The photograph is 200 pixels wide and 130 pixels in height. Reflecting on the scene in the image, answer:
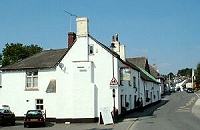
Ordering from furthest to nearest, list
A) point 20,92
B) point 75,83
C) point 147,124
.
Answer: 1. point 20,92
2. point 75,83
3. point 147,124

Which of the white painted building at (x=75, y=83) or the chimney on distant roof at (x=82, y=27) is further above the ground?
the chimney on distant roof at (x=82, y=27)

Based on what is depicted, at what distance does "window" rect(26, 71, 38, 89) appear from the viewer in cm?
4125

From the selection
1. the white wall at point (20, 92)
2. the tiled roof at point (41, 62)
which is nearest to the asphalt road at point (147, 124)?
the white wall at point (20, 92)

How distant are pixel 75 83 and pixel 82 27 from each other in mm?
5365

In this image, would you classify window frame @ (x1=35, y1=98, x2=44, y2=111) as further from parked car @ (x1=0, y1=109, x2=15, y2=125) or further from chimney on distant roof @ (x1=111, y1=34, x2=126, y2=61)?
chimney on distant roof @ (x1=111, y1=34, x2=126, y2=61)

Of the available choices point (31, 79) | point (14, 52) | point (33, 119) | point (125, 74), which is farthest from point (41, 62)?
point (14, 52)

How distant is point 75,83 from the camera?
37.3 metres

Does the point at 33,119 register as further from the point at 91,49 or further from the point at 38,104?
the point at 91,49

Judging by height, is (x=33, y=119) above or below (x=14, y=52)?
below

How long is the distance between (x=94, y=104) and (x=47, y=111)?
207 inches

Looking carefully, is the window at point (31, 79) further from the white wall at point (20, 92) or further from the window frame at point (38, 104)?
the window frame at point (38, 104)

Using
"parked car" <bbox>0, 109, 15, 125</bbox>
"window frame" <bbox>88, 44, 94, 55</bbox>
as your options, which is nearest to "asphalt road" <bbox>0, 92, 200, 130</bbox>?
"parked car" <bbox>0, 109, 15, 125</bbox>

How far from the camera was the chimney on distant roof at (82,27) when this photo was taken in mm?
38312

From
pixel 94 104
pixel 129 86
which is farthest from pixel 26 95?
pixel 129 86
